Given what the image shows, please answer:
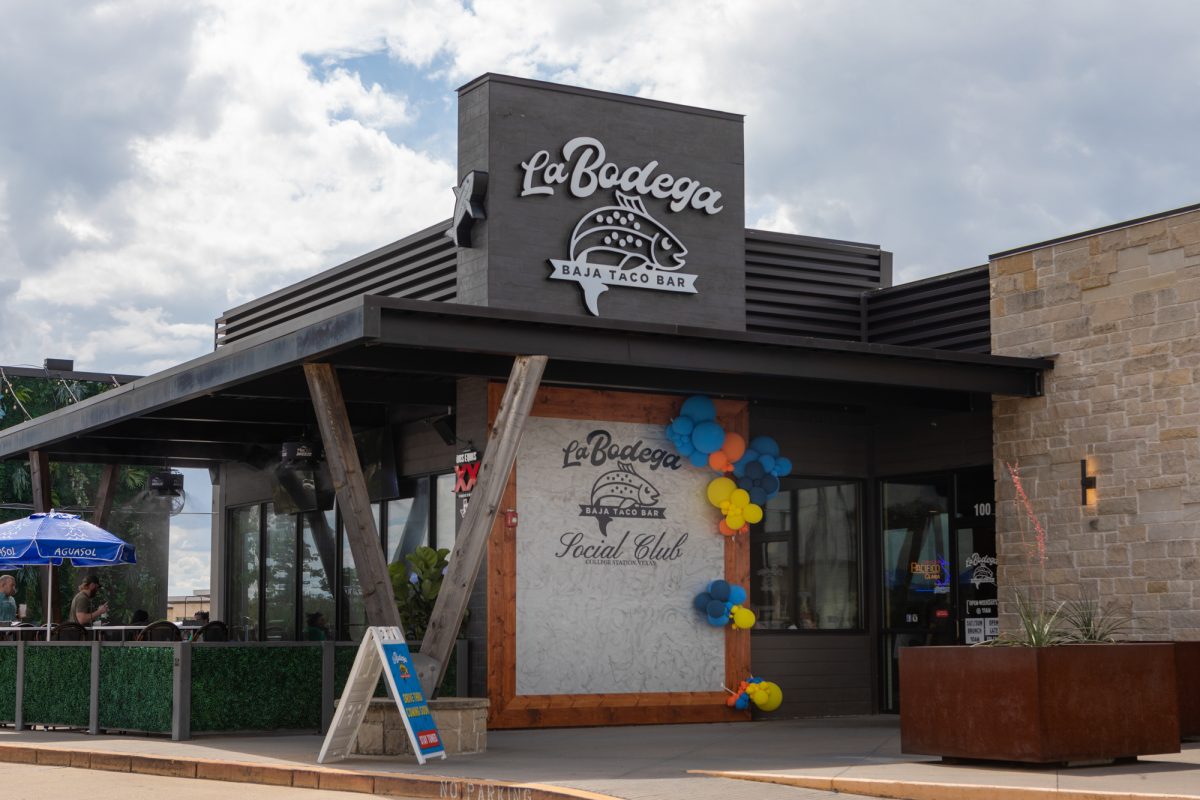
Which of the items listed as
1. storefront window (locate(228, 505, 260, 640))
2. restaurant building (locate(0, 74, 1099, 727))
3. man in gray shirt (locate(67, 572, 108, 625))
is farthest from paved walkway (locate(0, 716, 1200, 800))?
storefront window (locate(228, 505, 260, 640))

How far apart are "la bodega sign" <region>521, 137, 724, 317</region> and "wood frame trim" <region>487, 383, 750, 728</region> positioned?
1.11 meters

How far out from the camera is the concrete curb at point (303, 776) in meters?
9.87

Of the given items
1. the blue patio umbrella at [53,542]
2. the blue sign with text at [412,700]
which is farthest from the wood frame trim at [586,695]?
Answer: the blue patio umbrella at [53,542]

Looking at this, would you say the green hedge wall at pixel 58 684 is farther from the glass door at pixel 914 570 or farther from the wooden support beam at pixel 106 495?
the glass door at pixel 914 570

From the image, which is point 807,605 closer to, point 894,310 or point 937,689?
point 894,310

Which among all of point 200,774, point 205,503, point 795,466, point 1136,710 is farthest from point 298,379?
point 205,503

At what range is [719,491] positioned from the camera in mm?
16500

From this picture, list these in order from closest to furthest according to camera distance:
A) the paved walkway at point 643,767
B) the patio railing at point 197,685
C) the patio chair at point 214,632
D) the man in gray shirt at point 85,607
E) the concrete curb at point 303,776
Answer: the paved walkway at point 643,767, the concrete curb at point 303,776, the patio railing at point 197,685, the patio chair at point 214,632, the man in gray shirt at point 85,607

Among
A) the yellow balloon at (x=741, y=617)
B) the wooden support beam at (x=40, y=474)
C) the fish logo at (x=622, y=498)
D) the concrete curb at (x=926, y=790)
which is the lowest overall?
the concrete curb at (x=926, y=790)

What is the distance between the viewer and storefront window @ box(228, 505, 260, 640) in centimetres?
2198

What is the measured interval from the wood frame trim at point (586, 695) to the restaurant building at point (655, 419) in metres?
0.03

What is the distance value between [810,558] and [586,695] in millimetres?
3582

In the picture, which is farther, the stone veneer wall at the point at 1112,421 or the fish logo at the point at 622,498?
the fish logo at the point at 622,498

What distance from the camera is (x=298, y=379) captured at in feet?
49.0
